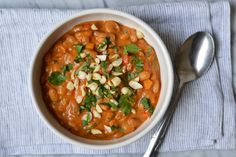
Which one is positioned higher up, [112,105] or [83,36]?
[83,36]

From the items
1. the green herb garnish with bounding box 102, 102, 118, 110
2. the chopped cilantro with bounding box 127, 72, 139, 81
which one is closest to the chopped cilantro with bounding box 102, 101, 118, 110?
the green herb garnish with bounding box 102, 102, 118, 110

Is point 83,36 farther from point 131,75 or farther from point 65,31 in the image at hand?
point 131,75

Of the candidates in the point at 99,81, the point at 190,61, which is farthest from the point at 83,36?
the point at 190,61

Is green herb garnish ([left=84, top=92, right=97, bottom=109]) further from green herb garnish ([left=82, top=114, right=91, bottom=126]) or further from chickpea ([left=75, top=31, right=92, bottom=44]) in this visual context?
chickpea ([left=75, top=31, right=92, bottom=44])

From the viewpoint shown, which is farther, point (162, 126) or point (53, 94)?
point (162, 126)

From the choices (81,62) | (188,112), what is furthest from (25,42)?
(188,112)

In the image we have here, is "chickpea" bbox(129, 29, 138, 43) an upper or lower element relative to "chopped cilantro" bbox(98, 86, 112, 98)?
upper

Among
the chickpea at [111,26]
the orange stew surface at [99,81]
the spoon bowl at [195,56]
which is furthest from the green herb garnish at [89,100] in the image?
the spoon bowl at [195,56]
